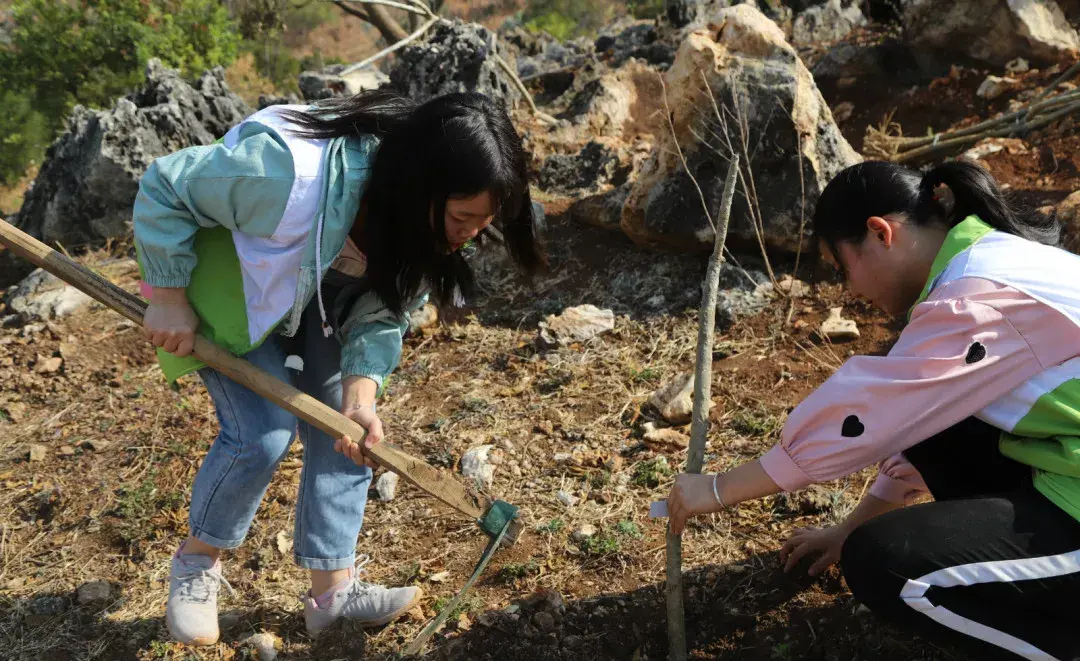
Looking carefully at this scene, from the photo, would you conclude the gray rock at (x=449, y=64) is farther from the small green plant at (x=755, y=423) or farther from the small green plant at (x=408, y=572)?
the small green plant at (x=408, y=572)

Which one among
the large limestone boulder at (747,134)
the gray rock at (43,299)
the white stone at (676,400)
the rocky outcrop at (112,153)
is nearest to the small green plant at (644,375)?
the white stone at (676,400)

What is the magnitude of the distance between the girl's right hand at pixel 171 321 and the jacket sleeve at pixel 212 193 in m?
0.09

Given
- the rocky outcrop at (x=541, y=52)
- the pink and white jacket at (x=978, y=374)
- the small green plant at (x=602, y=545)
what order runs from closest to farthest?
the pink and white jacket at (x=978, y=374)
the small green plant at (x=602, y=545)
the rocky outcrop at (x=541, y=52)

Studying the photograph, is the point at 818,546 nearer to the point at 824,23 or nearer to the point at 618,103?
the point at 618,103

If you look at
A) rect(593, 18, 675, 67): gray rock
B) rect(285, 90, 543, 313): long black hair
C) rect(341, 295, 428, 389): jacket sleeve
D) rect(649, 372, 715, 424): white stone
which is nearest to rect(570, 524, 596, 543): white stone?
rect(649, 372, 715, 424): white stone

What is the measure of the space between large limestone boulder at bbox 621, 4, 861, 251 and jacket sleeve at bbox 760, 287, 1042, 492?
211cm

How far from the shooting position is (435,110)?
5.69ft

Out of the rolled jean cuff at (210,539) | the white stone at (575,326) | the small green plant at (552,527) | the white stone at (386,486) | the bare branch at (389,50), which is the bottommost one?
the small green plant at (552,527)

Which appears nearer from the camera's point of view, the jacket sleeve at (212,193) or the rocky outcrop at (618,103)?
the jacket sleeve at (212,193)

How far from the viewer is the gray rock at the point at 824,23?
6902mm

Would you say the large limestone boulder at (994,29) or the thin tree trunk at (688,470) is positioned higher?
the large limestone boulder at (994,29)

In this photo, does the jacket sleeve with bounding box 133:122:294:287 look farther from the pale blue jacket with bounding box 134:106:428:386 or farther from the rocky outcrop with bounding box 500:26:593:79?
the rocky outcrop with bounding box 500:26:593:79

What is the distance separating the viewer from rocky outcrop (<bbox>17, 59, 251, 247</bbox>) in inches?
190

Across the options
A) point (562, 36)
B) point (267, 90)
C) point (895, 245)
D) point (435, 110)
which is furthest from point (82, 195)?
point (562, 36)
